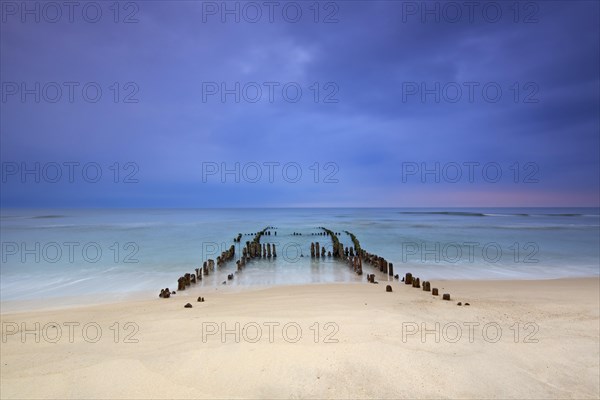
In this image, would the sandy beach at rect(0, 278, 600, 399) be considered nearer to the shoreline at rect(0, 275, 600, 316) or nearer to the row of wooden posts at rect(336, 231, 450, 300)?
the row of wooden posts at rect(336, 231, 450, 300)

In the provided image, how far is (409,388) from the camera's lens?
4.00 metres

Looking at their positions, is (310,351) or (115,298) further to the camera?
(115,298)

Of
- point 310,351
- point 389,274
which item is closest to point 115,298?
point 310,351

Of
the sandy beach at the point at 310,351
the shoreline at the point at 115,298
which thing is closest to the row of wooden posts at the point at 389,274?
the shoreline at the point at 115,298

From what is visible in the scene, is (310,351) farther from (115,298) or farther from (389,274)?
(389,274)

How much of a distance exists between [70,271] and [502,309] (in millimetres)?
16416

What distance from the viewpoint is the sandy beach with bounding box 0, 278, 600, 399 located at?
4.00 m

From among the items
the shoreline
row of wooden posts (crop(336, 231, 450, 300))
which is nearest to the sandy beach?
row of wooden posts (crop(336, 231, 450, 300))

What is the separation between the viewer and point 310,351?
16.0 ft

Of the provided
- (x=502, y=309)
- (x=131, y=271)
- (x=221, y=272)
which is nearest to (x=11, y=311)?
(x=131, y=271)

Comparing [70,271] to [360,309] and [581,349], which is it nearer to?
[360,309]

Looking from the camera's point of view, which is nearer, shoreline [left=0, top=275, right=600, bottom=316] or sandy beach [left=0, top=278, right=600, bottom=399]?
sandy beach [left=0, top=278, right=600, bottom=399]

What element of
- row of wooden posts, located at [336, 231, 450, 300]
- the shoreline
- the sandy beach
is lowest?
the shoreline

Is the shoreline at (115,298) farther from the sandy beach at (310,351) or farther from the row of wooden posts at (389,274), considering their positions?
the sandy beach at (310,351)
